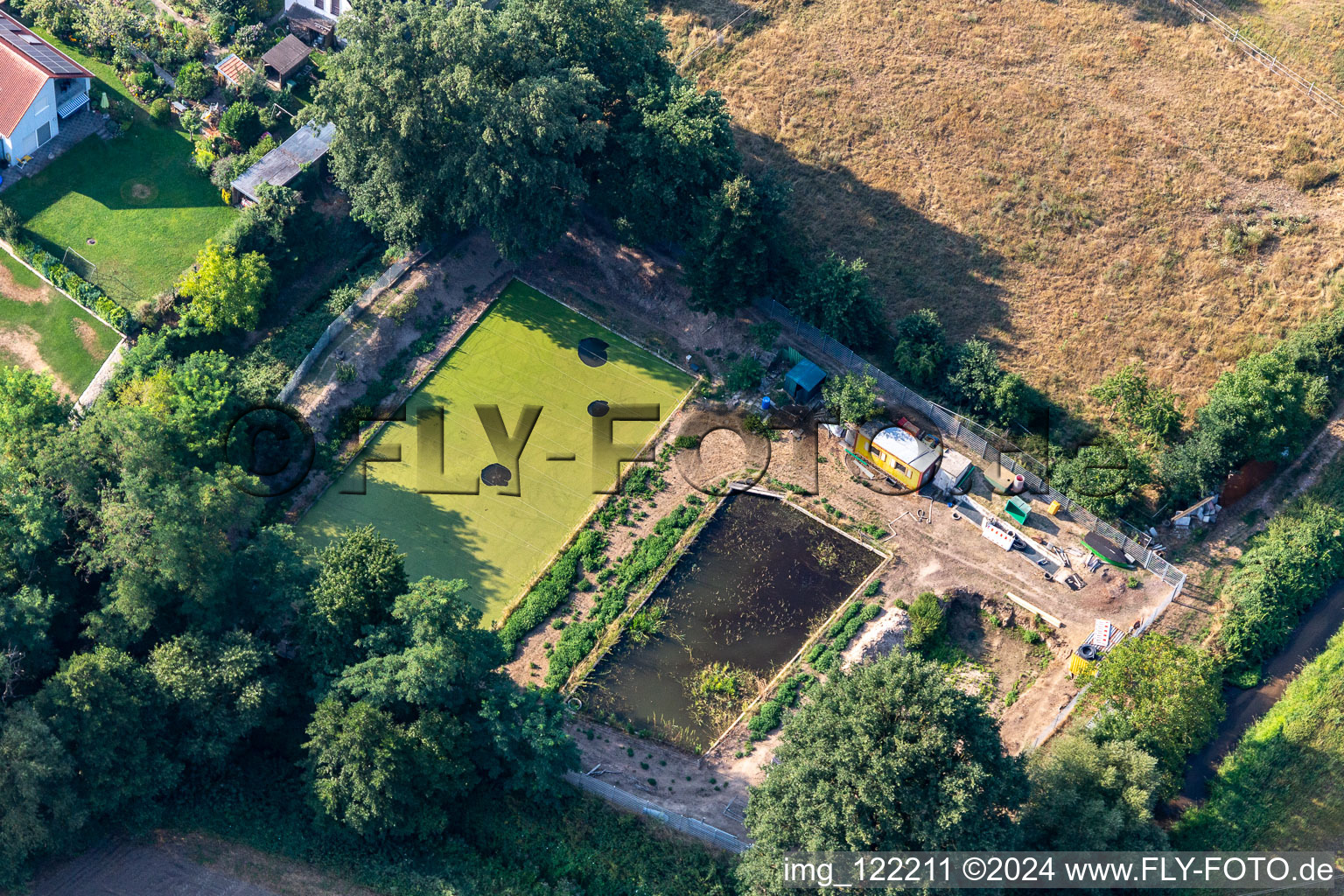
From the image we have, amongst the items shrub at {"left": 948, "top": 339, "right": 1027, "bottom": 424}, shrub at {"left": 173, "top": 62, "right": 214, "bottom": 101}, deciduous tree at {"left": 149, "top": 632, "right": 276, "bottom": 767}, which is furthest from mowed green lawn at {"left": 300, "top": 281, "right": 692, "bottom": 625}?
shrub at {"left": 173, "top": 62, "right": 214, "bottom": 101}

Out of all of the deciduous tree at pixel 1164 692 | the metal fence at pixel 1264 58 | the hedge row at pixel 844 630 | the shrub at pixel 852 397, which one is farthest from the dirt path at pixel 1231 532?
the metal fence at pixel 1264 58

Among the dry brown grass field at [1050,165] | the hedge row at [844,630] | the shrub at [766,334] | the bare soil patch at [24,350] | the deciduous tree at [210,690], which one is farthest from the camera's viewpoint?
the dry brown grass field at [1050,165]

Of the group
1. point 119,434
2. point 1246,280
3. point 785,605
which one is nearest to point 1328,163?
point 1246,280

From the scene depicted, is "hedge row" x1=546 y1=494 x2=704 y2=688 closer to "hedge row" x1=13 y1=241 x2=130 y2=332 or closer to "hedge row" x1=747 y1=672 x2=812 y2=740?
"hedge row" x1=747 y1=672 x2=812 y2=740

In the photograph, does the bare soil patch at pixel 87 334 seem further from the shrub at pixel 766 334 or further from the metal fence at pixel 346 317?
the shrub at pixel 766 334

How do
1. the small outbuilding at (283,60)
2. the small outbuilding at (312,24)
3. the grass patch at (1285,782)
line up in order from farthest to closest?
the small outbuilding at (312,24) < the small outbuilding at (283,60) < the grass patch at (1285,782)

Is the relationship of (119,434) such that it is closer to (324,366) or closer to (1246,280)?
(324,366)
